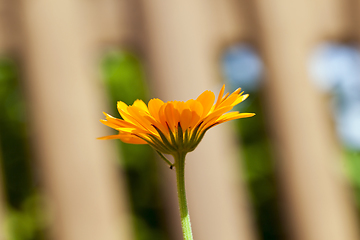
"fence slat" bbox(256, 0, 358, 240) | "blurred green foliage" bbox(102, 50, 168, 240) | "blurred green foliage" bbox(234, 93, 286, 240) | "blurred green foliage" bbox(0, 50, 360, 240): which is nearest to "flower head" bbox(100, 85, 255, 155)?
"fence slat" bbox(256, 0, 358, 240)

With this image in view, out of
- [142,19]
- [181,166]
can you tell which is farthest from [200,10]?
[181,166]

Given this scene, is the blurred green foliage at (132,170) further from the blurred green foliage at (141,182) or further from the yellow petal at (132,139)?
the yellow petal at (132,139)

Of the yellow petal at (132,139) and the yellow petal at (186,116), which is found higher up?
the yellow petal at (186,116)

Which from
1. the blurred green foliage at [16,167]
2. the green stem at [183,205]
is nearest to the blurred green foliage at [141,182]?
the blurred green foliage at [16,167]

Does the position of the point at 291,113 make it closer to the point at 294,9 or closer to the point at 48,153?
the point at 294,9

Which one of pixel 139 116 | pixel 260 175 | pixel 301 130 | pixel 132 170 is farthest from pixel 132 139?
pixel 260 175

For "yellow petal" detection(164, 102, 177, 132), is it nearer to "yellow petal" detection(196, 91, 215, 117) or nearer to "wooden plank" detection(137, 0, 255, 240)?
"yellow petal" detection(196, 91, 215, 117)
